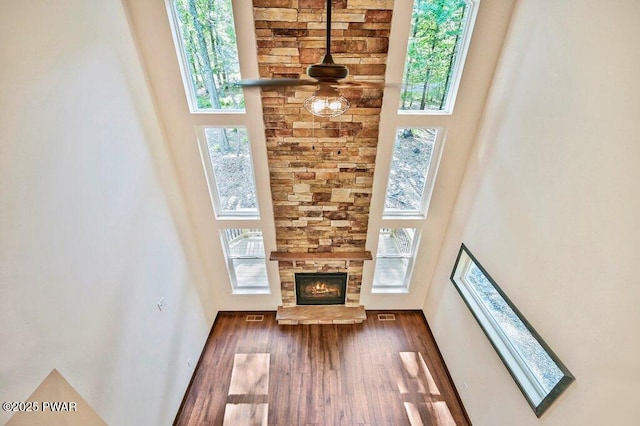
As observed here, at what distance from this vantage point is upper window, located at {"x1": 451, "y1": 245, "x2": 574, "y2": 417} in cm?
218

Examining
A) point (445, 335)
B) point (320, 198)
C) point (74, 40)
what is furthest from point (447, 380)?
point (74, 40)

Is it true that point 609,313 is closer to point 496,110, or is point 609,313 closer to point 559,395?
point 559,395

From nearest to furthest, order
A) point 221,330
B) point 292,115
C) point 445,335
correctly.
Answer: point 292,115 → point 445,335 → point 221,330

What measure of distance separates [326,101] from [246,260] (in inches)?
129

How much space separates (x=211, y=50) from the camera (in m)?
2.93

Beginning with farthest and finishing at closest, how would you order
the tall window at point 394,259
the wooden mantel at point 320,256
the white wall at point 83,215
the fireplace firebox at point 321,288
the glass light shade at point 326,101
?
the fireplace firebox at point 321,288
the tall window at point 394,259
the wooden mantel at point 320,256
the glass light shade at point 326,101
the white wall at point 83,215

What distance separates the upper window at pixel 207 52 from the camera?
8.96 feet

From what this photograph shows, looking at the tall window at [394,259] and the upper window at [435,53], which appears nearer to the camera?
the upper window at [435,53]

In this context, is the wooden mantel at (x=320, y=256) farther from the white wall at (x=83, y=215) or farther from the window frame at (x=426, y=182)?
the white wall at (x=83, y=215)

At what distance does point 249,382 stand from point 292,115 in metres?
3.62

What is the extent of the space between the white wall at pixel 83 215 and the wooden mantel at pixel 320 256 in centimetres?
147

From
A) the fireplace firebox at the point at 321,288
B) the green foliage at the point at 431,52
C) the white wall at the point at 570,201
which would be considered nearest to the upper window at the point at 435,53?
the green foliage at the point at 431,52

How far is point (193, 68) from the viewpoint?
3.00 metres

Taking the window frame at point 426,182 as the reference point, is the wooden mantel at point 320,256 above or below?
below
